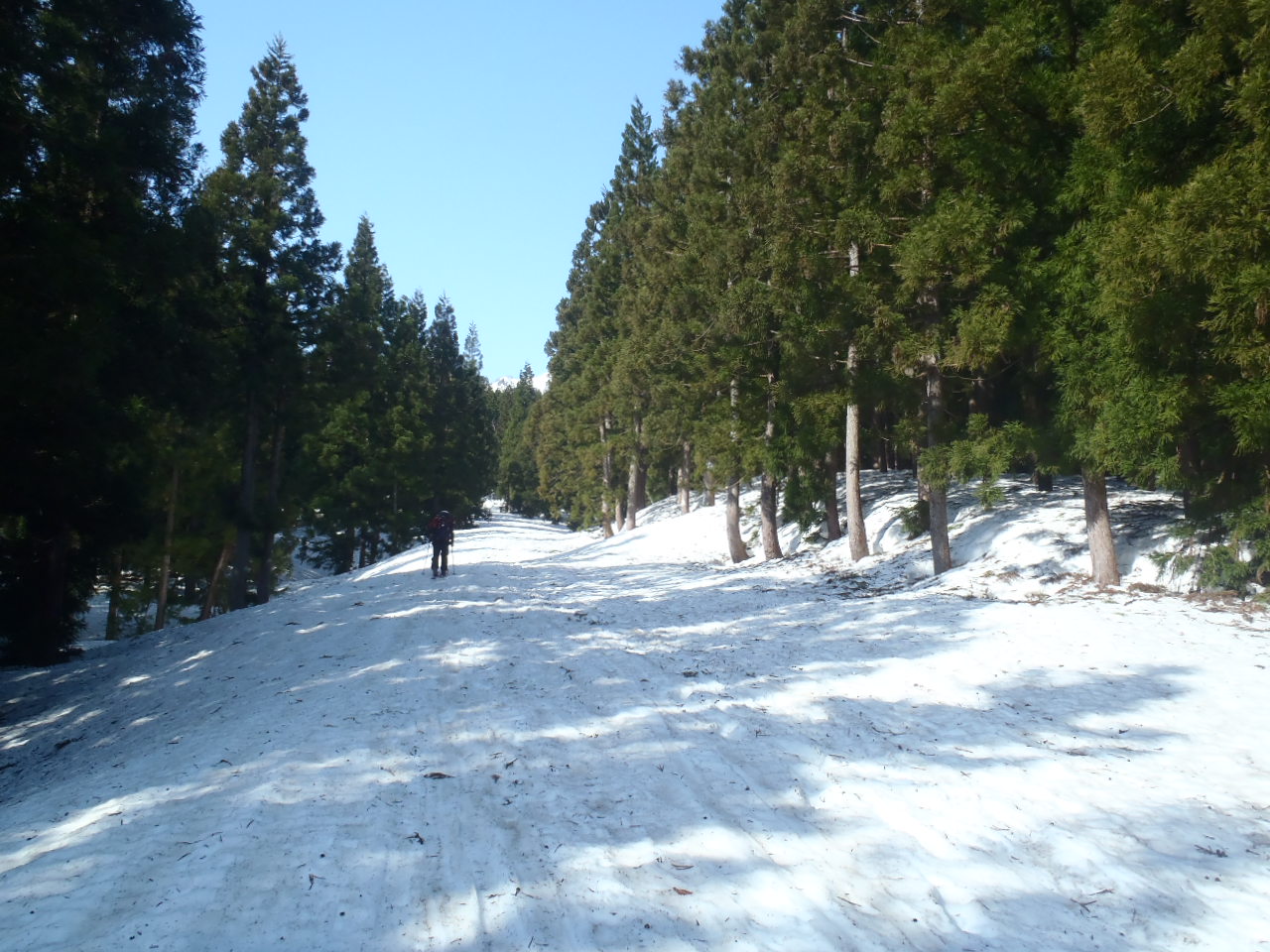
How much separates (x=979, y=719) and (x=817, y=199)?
1330 cm

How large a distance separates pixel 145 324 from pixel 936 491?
50.2 feet

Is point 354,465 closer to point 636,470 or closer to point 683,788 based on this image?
point 636,470

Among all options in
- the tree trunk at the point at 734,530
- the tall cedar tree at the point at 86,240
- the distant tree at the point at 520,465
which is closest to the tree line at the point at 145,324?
the tall cedar tree at the point at 86,240

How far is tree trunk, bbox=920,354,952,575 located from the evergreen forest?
0.28 ft

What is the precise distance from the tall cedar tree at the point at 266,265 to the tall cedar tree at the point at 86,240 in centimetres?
633

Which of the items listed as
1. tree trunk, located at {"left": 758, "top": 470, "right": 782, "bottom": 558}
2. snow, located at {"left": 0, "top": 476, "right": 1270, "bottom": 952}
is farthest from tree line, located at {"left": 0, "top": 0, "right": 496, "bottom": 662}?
tree trunk, located at {"left": 758, "top": 470, "right": 782, "bottom": 558}

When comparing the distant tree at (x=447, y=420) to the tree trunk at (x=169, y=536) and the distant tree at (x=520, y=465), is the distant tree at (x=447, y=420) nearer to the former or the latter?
the tree trunk at (x=169, y=536)

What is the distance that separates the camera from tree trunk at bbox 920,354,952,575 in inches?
618

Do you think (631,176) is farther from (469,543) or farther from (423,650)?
(423,650)

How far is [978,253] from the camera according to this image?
44.5 ft

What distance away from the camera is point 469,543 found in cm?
3797

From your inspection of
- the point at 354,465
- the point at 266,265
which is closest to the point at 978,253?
the point at 266,265

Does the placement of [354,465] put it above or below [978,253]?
below

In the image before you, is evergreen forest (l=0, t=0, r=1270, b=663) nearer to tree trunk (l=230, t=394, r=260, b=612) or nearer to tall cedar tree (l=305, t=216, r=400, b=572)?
tree trunk (l=230, t=394, r=260, b=612)
